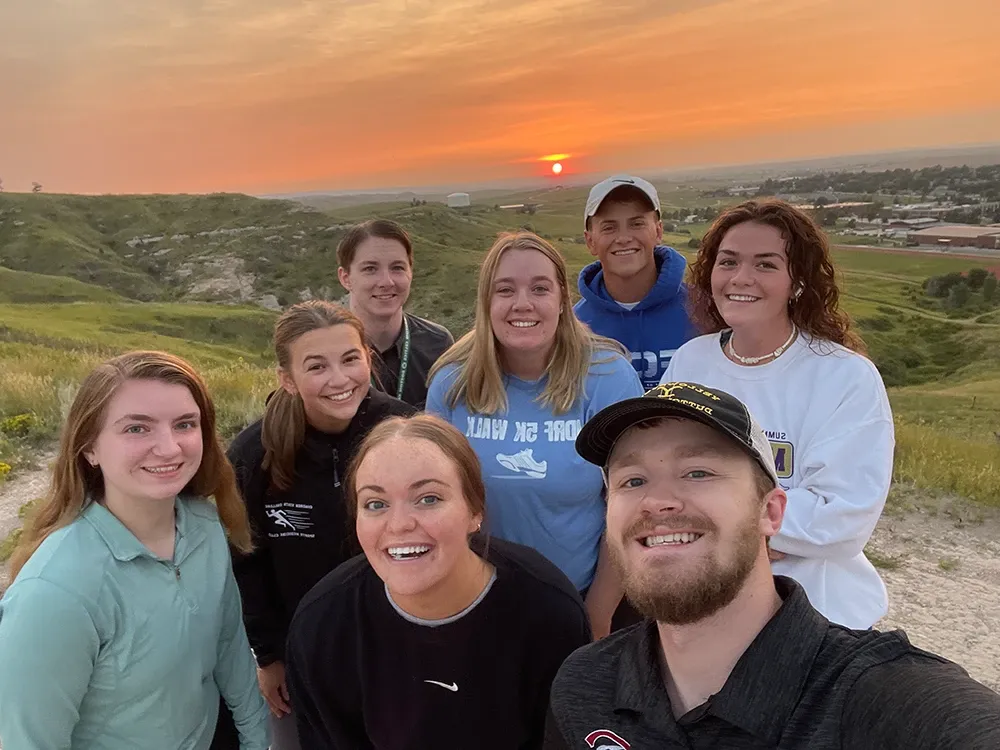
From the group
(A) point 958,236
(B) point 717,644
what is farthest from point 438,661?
(A) point 958,236

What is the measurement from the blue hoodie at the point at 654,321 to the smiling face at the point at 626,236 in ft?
0.56

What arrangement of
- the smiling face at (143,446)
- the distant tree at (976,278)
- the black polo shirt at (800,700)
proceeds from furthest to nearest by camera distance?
the distant tree at (976,278) < the smiling face at (143,446) < the black polo shirt at (800,700)

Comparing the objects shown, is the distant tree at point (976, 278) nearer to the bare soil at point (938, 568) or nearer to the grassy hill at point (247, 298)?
the grassy hill at point (247, 298)

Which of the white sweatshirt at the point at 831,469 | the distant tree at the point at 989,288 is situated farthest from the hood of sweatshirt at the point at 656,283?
the distant tree at the point at 989,288

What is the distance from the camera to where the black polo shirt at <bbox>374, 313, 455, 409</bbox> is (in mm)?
5449

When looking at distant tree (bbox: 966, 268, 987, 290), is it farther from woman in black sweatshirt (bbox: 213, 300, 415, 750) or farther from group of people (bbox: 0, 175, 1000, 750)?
woman in black sweatshirt (bbox: 213, 300, 415, 750)

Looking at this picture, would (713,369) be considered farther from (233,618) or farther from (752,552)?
(233,618)

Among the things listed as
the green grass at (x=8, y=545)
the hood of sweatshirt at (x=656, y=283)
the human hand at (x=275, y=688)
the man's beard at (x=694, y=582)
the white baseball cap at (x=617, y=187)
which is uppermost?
the white baseball cap at (x=617, y=187)

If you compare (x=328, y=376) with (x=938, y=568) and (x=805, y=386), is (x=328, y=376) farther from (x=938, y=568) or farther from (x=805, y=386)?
(x=938, y=568)

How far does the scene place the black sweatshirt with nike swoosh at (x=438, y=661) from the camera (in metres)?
2.48

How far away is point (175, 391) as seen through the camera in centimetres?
300

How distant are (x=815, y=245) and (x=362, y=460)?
2.43 meters

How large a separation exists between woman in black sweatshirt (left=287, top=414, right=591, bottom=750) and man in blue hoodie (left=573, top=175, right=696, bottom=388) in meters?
2.50

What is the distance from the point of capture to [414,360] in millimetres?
5637
